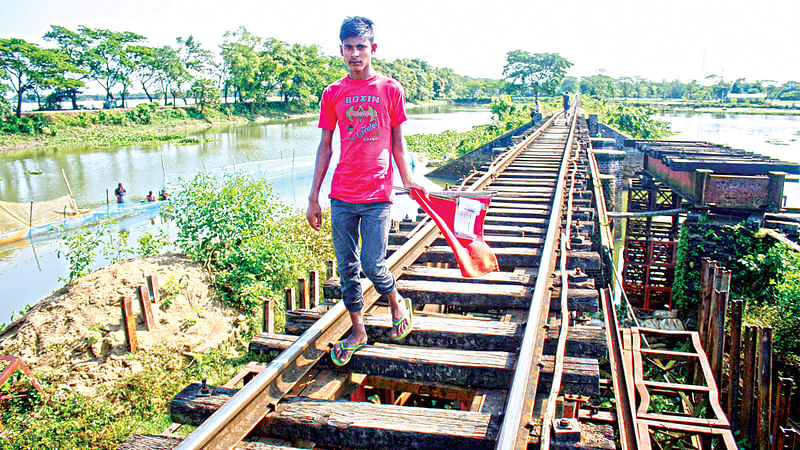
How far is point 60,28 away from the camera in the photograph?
49281 millimetres

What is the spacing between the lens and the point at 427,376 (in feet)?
9.52

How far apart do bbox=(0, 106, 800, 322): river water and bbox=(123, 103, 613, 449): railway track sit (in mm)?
6788

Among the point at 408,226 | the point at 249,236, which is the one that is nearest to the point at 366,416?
the point at 408,226

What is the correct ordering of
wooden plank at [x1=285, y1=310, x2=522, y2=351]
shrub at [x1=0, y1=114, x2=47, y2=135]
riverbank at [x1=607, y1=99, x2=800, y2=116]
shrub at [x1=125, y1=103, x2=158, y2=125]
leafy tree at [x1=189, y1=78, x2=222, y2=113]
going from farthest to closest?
riverbank at [x1=607, y1=99, x2=800, y2=116] → leafy tree at [x1=189, y1=78, x2=222, y2=113] → shrub at [x1=125, y1=103, x2=158, y2=125] → shrub at [x1=0, y1=114, x2=47, y2=135] → wooden plank at [x1=285, y1=310, x2=522, y2=351]

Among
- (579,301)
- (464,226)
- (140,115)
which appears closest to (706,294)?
(579,301)

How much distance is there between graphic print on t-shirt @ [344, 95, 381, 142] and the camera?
281cm

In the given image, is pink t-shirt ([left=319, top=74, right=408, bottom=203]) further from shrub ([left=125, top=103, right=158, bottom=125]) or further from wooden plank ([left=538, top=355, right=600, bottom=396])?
shrub ([left=125, top=103, right=158, bottom=125])

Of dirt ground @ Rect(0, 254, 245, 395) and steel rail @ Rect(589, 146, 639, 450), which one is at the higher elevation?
steel rail @ Rect(589, 146, 639, 450)

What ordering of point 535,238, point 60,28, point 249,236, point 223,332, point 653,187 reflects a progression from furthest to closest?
point 60,28
point 653,187
point 249,236
point 223,332
point 535,238

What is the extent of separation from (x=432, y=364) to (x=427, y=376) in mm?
80

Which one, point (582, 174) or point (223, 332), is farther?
point (582, 174)

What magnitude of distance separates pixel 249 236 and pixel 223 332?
1.79m

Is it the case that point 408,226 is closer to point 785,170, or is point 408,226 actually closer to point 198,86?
point 785,170

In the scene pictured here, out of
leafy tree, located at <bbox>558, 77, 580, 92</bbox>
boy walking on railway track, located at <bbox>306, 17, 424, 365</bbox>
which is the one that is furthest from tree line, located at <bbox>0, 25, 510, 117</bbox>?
leafy tree, located at <bbox>558, 77, 580, 92</bbox>
